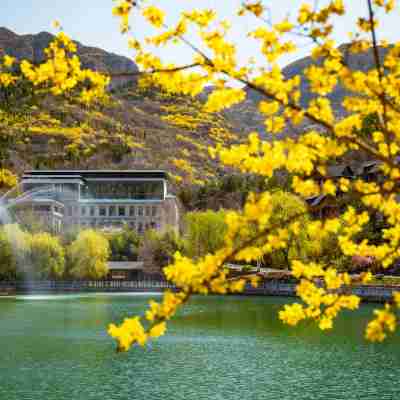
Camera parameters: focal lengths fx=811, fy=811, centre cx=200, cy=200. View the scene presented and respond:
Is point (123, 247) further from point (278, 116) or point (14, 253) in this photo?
point (278, 116)

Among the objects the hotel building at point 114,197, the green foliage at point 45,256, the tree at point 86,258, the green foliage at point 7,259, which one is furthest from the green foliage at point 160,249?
the hotel building at point 114,197

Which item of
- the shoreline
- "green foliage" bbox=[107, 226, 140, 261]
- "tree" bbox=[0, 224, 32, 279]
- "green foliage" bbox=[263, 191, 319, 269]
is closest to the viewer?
"green foliage" bbox=[263, 191, 319, 269]

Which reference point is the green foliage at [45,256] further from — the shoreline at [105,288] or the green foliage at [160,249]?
the green foliage at [160,249]

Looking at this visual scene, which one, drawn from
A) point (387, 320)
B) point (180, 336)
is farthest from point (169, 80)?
point (180, 336)

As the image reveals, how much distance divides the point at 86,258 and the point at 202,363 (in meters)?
50.2

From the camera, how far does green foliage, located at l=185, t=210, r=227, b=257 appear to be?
73312 mm

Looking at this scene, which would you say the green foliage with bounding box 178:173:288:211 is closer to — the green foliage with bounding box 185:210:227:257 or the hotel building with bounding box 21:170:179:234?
the hotel building with bounding box 21:170:179:234

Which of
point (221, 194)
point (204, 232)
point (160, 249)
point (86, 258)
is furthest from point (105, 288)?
point (221, 194)

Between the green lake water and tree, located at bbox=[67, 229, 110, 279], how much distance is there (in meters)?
34.0

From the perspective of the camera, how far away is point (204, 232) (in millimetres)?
74000

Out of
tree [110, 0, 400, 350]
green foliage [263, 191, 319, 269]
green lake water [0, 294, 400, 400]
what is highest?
green foliage [263, 191, 319, 269]

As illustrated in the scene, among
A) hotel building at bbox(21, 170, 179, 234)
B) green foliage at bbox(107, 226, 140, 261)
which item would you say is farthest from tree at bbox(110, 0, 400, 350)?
hotel building at bbox(21, 170, 179, 234)

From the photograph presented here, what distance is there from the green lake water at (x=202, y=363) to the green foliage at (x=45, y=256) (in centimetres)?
3103

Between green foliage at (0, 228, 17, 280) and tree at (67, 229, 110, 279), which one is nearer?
green foliage at (0, 228, 17, 280)
